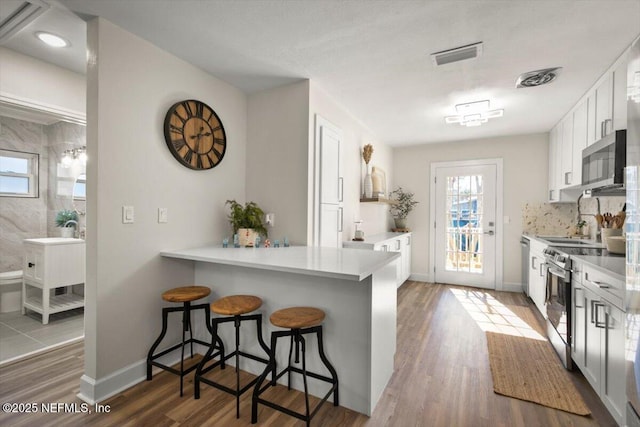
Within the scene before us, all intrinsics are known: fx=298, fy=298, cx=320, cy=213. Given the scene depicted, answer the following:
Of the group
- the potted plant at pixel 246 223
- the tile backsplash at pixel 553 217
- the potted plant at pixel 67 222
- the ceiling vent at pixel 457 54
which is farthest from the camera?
the tile backsplash at pixel 553 217

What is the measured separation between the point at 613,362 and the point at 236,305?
2.17m

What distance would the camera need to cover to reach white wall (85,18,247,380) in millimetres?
1904

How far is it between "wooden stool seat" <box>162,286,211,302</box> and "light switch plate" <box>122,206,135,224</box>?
1.85ft

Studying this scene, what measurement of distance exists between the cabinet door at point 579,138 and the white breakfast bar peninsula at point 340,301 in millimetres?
2451

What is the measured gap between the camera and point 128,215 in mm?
2049

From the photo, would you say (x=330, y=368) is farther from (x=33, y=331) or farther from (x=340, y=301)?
(x=33, y=331)

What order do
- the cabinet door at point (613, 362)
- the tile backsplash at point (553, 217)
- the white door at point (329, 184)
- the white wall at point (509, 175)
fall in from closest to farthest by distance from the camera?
the cabinet door at point (613, 362) → the white door at point (329, 184) → the tile backsplash at point (553, 217) → the white wall at point (509, 175)

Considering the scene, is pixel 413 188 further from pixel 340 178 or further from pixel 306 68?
pixel 306 68

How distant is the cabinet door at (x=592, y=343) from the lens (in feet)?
6.02

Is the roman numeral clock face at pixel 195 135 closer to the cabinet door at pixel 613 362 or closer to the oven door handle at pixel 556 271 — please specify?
the cabinet door at pixel 613 362

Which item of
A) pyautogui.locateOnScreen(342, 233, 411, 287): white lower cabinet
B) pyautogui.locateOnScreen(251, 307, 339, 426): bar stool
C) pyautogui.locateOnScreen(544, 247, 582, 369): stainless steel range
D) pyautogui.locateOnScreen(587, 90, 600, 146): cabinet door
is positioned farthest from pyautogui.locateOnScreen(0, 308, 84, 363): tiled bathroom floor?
pyautogui.locateOnScreen(587, 90, 600, 146): cabinet door

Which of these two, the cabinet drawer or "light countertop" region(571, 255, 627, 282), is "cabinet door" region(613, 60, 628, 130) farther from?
the cabinet drawer

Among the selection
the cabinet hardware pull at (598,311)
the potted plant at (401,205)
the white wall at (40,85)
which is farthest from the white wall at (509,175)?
the white wall at (40,85)

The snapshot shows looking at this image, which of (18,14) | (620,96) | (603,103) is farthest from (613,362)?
(18,14)
